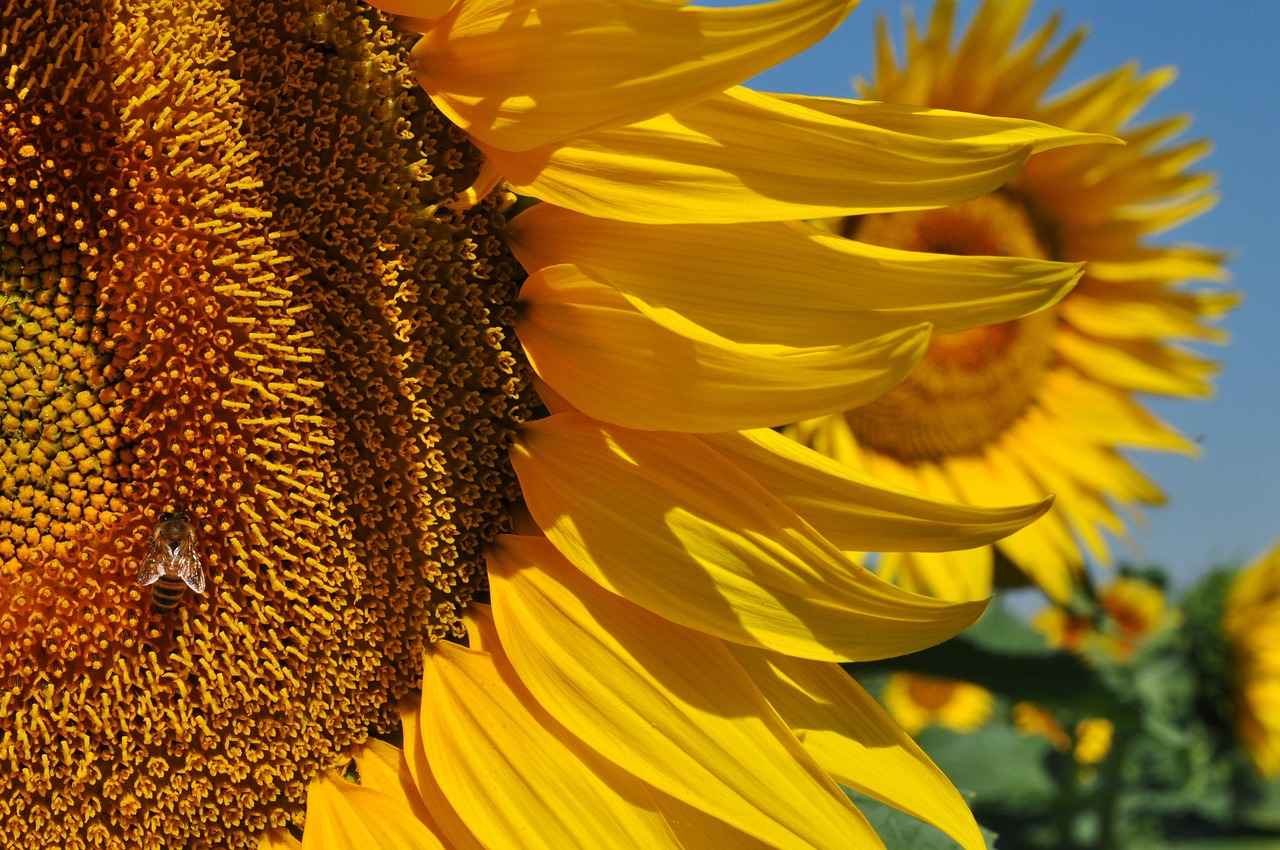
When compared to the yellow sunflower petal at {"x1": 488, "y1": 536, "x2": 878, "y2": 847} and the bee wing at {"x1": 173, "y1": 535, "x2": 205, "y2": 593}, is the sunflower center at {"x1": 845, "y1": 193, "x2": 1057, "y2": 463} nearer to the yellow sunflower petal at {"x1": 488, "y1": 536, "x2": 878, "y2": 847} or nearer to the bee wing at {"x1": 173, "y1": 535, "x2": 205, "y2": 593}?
the yellow sunflower petal at {"x1": 488, "y1": 536, "x2": 878, "y2": 847}

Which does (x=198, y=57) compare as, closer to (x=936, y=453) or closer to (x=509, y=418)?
(x=509, y=418)

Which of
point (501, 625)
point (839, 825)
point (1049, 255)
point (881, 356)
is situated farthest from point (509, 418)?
point (1049, 255)

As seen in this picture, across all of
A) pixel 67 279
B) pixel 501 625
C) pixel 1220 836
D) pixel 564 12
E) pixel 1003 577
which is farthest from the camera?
pixel 1220 836

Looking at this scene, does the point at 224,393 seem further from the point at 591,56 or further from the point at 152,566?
the point at 591,56

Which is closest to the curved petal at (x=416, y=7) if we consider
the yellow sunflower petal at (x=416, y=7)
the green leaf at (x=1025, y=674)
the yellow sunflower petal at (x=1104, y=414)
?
the yellow sunflower petal at (x=416, y=7)

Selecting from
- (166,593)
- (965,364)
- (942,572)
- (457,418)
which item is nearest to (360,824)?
(166,593)

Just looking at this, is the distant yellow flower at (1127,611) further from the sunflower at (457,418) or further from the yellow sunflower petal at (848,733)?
the sunflower at (457,418)
